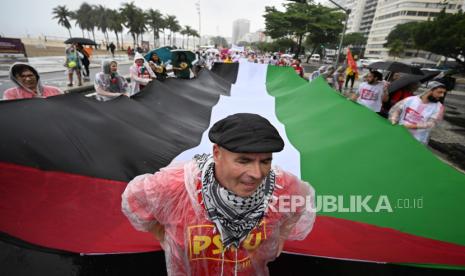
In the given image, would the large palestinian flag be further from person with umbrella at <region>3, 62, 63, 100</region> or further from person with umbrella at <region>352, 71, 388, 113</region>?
person with umbrella at <region>352, 71, 388, 113</region>

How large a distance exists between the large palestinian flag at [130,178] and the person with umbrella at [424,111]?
1.44 metres

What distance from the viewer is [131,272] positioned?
2.38 metres

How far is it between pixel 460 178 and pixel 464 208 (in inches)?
9.8

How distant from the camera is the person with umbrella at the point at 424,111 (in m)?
3.59

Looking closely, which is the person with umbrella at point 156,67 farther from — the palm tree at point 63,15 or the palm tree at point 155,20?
the palm tree at point 63,15

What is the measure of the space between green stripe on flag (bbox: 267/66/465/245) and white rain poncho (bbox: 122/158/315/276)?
40.8 inches

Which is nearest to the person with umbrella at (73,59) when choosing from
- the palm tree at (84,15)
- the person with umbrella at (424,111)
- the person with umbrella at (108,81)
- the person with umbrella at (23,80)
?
the person with umbrella at (108,81)

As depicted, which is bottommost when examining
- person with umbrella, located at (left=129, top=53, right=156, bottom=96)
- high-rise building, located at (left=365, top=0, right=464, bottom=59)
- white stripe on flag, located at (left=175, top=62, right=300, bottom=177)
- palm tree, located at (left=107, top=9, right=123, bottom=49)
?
white stripe on flag, located at (left=175, top=62, right=300, bottom=177)

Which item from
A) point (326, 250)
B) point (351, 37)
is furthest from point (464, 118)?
point (351, 37)

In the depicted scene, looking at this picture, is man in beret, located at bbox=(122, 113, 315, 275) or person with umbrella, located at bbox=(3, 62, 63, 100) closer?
man in beret, located at bbox=(122, 113, 315, 275)

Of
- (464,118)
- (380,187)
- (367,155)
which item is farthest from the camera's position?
(464,118)

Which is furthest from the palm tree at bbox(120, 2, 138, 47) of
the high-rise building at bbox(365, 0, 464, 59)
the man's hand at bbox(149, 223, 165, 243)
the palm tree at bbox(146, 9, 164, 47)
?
the high-rise building at bbox(365, 0, 464, 59)

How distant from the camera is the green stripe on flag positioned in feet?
6.64

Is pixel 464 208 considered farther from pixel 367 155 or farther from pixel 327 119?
pixel 327 119
